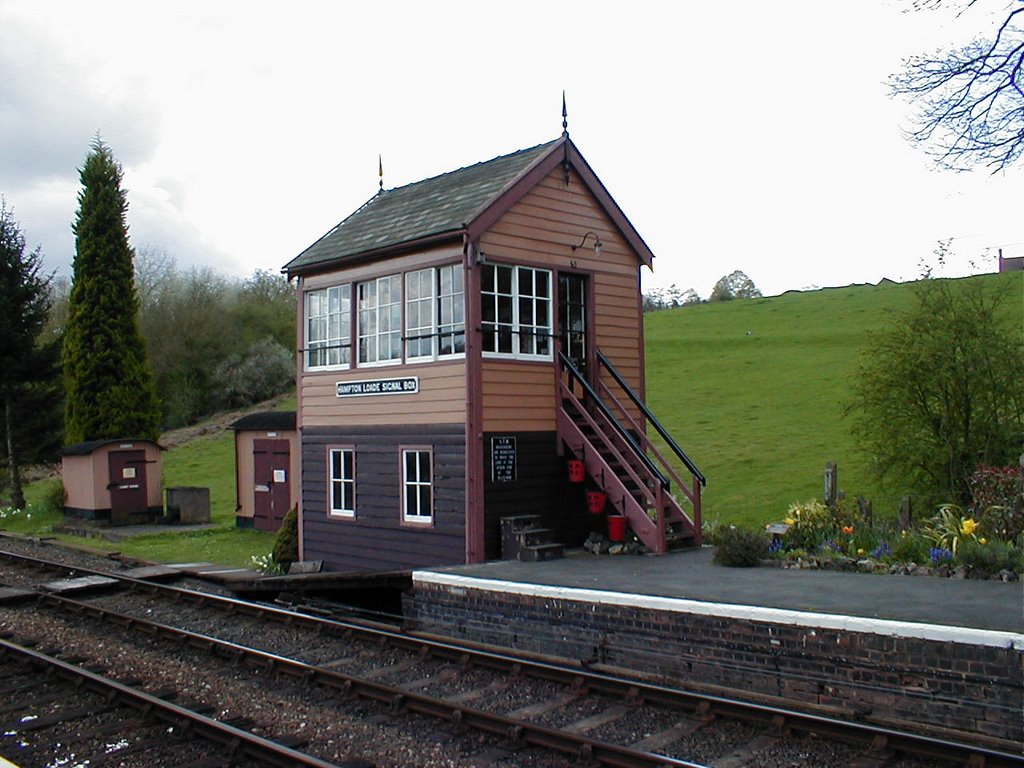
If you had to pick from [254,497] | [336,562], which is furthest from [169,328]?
[336,562]

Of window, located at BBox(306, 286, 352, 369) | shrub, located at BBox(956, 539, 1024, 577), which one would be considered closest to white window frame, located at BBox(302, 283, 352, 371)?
window, located at BBox(306, 286, 352, 369)

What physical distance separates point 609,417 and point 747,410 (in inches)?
766

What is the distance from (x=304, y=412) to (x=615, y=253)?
19.6 ft

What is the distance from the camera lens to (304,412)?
16.2 m

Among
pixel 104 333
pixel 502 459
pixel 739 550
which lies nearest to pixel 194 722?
pixel 502 459

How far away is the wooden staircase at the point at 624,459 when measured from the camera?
13.1 meters

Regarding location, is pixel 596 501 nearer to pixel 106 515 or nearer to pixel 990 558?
pixel 990 558

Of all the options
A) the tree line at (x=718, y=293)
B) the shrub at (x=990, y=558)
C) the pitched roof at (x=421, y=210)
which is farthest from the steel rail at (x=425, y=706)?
the tree line at (x=718, y=293)

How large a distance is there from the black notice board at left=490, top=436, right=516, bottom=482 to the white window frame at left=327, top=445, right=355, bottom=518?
2.96 metres

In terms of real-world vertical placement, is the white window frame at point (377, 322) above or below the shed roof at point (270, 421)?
above

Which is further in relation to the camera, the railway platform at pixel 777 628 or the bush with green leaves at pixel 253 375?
the bush with green leaves at pixel 253 375

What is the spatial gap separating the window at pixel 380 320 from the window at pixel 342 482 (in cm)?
158

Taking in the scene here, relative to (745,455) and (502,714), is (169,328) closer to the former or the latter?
(745,455)

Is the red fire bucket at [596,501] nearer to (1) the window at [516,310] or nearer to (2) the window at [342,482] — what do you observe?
(1) the window at [516,310]
